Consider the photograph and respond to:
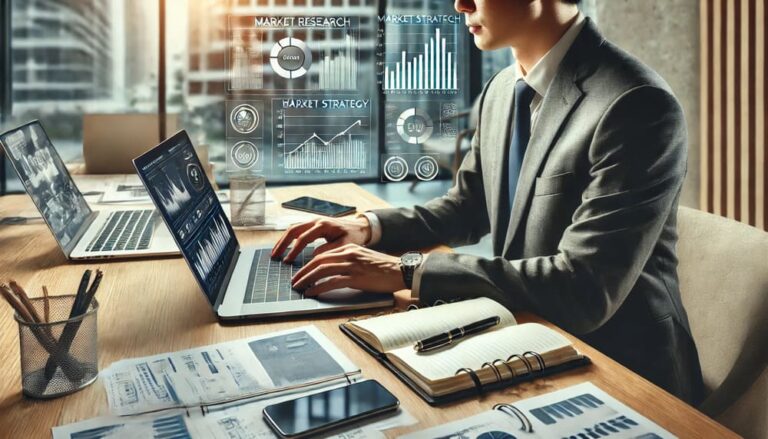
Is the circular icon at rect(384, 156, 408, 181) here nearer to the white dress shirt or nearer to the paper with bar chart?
the paper with bar chart

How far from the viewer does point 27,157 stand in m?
1.54

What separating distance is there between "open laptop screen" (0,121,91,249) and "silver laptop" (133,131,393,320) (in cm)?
33

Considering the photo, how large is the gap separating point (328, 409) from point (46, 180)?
1101 millimetres

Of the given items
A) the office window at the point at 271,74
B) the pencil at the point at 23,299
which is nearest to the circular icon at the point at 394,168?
the office window at the point at 271,74

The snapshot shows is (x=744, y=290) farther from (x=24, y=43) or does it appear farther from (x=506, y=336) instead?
(x=24, y=43)

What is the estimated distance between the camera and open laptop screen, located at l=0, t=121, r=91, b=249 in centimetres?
146

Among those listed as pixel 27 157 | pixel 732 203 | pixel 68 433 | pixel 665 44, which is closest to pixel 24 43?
pixel 27 157

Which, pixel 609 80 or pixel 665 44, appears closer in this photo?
pixel 609 80

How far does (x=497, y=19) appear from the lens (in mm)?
1481

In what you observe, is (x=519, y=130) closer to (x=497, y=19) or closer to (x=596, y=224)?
(x=497, y=19)

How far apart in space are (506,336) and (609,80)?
0.60 m

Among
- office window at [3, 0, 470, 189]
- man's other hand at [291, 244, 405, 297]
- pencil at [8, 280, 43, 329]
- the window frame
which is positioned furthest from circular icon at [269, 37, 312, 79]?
pencil at [8, 280, 43, 329]

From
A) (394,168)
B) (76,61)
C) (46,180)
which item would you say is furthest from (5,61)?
(46,180)

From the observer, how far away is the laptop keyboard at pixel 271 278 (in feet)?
3.79
